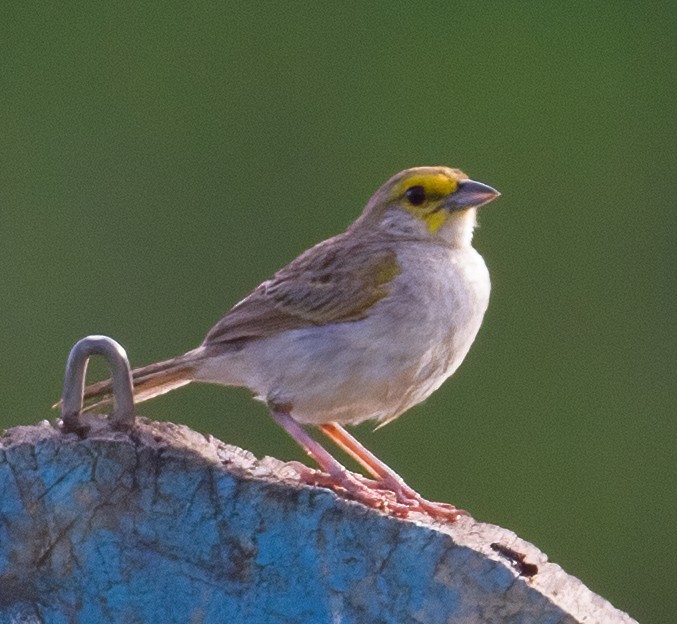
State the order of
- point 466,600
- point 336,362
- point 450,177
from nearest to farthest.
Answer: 1. point 466,600
2. point 336,362
3. point 450,177

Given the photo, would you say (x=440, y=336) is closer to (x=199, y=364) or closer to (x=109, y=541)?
(x=199, y=364)

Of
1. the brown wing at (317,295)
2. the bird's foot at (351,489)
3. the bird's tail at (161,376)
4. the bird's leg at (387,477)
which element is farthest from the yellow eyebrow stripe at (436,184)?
the bird's foot at (351,489)

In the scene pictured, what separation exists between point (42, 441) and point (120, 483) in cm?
16

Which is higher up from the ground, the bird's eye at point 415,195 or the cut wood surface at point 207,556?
the bird's eye at point 415,195

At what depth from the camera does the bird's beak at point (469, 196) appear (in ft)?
12.6

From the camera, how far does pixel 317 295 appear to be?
369 cm

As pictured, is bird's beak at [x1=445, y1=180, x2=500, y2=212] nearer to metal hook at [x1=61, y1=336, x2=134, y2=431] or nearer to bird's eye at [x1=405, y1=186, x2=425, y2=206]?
bird's eye at [x1=405, y1=186, x2=425, y2=206]

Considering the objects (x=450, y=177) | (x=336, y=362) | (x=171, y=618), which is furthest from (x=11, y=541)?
(x=450, y=177)

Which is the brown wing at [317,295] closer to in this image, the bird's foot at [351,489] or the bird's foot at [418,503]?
the bird's foot at [418,503]

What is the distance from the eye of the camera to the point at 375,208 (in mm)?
4074

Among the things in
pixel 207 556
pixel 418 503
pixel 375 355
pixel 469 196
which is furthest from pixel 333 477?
pixel 469 196

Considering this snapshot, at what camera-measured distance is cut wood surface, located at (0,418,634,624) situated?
7.72 ft

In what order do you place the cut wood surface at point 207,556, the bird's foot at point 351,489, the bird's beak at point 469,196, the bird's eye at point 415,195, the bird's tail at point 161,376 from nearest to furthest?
the cut wood surface at point 207,556 < the bird's foot at point 351,489 < the bird's tail at point 161,376 < the bird's beak at point 469,196 < the bird's eye at point 415,195

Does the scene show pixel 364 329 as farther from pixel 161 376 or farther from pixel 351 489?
pixel 351 489
